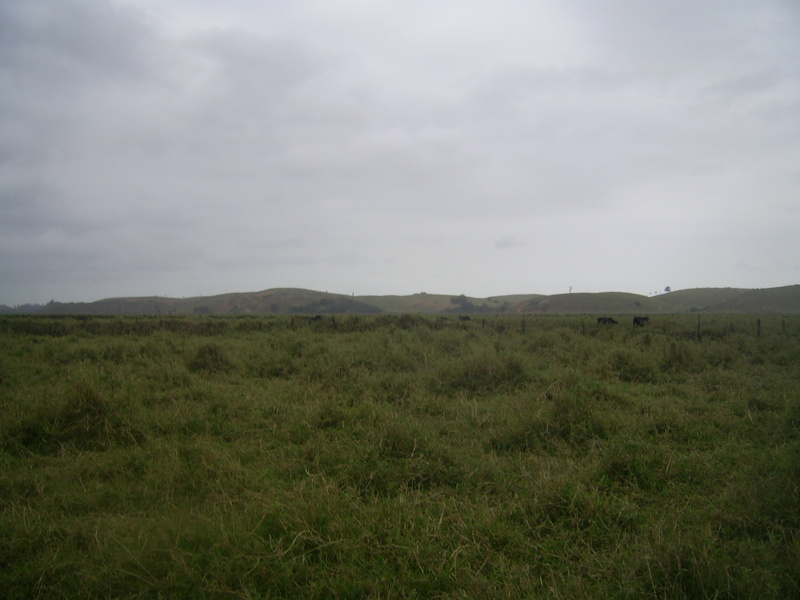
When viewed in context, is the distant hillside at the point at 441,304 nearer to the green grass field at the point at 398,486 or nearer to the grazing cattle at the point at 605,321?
the grazing cattle at the point at 605,321

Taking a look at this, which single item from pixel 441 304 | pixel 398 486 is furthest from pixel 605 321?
pixel 441 304

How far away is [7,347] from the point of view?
14.2 metres

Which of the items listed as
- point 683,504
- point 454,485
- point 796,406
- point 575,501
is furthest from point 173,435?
point 796,406

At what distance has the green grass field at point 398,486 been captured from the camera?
338 centimetres

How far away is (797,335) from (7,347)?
26.5m

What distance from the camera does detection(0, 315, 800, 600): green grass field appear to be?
338cm

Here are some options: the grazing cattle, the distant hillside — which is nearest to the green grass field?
the grazing cattle

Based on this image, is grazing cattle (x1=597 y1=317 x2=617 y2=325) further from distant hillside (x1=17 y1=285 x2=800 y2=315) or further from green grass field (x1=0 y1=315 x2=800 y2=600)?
distant hillside (x1=17 y1=285 x2=800 y2=315)

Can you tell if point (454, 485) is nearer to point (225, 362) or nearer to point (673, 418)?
point (673, 418)

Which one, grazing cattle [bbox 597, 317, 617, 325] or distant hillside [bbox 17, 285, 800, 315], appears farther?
distant hillside [bbox 17, 285, 800, 315]

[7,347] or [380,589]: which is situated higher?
[7,347]

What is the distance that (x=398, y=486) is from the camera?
16.6 feet

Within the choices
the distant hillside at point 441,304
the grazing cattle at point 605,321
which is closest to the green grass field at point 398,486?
the grazing cattle at point 605,321

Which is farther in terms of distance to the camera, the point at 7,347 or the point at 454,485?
the point at 7,347
